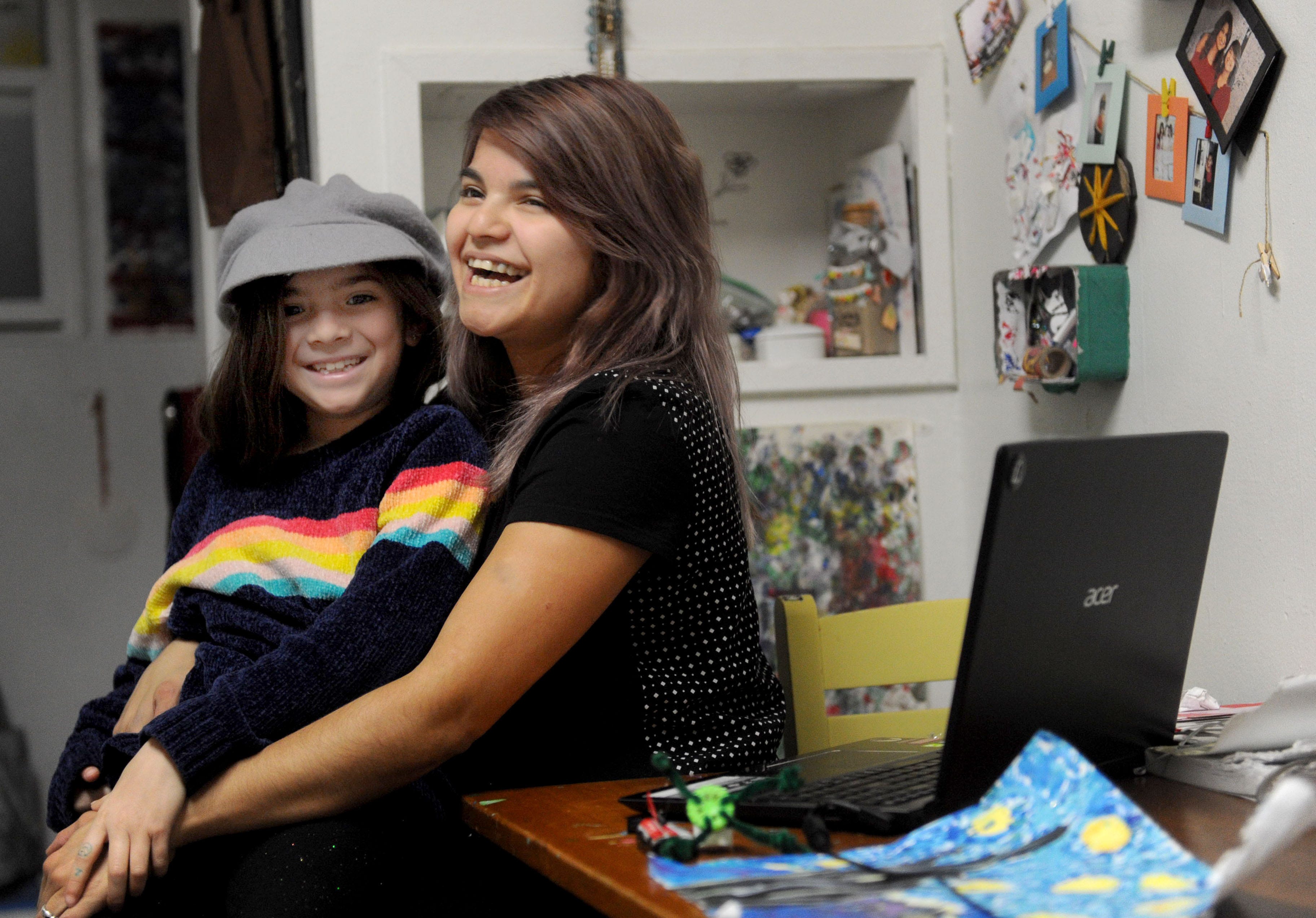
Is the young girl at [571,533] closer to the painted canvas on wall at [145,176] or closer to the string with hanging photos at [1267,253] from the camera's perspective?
the string with hanging photos at [1267,253]

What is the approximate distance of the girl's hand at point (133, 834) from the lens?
1.21m

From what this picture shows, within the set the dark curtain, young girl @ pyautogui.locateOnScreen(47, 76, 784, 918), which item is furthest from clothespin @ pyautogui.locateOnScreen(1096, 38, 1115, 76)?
the dark curtain

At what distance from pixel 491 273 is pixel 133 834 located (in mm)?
715

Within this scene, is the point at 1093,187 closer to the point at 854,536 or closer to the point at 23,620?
the point at 854,536

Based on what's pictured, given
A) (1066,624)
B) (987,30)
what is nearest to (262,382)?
(1066,624)

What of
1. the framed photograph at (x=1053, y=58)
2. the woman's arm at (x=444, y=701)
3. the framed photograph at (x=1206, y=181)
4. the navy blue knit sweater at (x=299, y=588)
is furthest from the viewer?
the framed photograph at (x=1053, y=58)

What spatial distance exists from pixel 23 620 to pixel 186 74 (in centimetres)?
158

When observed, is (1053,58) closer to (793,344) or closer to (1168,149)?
(1168,149)

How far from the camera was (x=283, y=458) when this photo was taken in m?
1.61

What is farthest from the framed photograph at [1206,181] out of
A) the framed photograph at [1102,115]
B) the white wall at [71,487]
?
the white wall at [71,487]

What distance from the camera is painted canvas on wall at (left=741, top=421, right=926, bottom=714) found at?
238cm

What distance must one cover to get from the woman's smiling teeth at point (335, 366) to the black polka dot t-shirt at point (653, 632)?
33 cm

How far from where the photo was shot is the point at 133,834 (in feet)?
3.98

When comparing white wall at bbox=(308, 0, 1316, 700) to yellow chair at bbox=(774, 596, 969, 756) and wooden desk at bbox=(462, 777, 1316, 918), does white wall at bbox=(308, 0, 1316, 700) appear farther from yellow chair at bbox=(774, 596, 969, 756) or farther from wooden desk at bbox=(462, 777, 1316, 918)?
wooden desk at bbox=(462, 777, 1316, 918)
